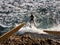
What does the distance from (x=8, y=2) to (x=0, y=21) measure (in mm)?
3413

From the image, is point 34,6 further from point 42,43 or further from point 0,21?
point 42,43

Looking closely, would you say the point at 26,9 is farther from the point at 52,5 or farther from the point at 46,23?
the point at 46,23

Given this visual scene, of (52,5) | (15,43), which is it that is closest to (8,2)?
(52,5)

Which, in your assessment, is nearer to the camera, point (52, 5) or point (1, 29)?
point (1, 29)

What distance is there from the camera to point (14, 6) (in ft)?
34.6

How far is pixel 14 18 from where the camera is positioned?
28.1 feet

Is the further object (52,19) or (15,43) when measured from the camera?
(52,19)

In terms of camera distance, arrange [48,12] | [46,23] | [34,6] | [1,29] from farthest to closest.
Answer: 1. [34,6]
2. [48,12]
3. [46,23]
4. [1,29]

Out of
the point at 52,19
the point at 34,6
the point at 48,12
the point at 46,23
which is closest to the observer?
the point at 46,23

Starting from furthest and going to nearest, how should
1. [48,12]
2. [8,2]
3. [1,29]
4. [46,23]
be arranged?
[8,2] → [48,12] → [46,23] → [1,29]

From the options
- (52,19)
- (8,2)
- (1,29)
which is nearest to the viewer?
(1,29)

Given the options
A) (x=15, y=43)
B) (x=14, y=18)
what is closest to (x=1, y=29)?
(x=14, y=18)

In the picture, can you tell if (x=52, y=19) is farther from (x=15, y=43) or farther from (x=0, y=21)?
(x=15, y=43)

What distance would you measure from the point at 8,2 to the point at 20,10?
1650 millimetres
